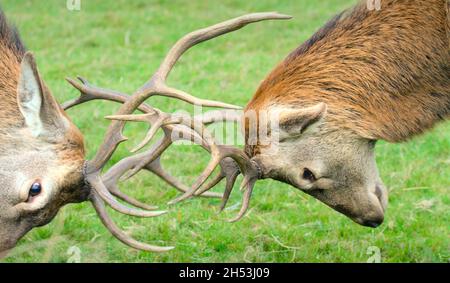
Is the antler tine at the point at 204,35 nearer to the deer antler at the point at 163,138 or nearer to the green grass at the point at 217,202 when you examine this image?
the deer antler at the point at 163,138

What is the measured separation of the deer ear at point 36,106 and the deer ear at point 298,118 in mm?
1286

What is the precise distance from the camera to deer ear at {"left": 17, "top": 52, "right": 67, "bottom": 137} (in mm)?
4879

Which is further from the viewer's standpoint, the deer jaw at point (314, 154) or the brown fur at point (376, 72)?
the brown fur at point (376, 72)

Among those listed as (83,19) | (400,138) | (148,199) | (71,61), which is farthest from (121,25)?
(400,138)

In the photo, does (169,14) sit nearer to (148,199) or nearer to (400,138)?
(148,199)

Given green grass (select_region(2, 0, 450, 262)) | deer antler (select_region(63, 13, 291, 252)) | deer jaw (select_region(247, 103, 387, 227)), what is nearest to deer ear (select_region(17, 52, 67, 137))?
deer antler (select_region(63, 13, 291, 252))

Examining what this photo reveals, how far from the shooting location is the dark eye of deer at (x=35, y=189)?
16.3 feet

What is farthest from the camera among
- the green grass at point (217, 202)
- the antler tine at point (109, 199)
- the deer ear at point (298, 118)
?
the green grass at point (217, 202)

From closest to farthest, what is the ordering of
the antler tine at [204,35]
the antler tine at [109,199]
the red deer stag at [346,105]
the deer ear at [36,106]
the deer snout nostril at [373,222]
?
the deer ear at [36,106] < the antler tine at [109,199] < the antler tine at [204,35] < the red deer stag at [346,105] < the deer snout nostril at [373,222]

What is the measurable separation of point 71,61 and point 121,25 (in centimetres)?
204

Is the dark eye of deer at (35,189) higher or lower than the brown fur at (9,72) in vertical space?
lower

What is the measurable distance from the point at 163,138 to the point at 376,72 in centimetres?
140

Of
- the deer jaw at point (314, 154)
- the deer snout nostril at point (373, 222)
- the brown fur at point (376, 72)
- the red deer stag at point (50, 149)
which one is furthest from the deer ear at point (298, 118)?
the deer snout nostril at point (373, 222)

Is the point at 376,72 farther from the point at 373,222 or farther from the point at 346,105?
the point at 373,222
